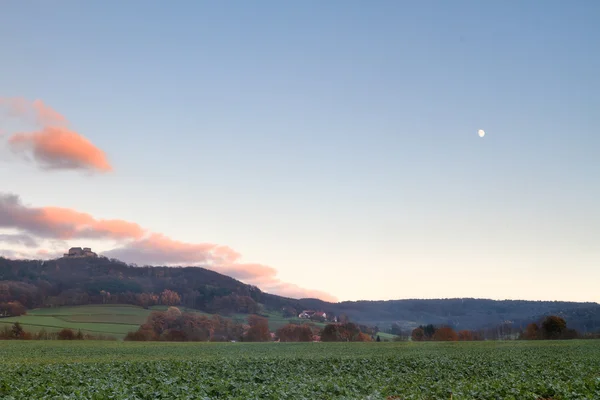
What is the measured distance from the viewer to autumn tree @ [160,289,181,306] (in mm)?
156962

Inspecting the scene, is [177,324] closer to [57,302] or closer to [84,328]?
[84,328]

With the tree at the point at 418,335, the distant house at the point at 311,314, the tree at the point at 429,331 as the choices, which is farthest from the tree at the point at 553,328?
the distant house at the point at 311,314

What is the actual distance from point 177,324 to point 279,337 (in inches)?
975

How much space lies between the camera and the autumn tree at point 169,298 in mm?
156962

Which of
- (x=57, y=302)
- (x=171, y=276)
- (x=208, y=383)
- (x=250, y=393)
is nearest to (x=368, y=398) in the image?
(x=250, y=393)

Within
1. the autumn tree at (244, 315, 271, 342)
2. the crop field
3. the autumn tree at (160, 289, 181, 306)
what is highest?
the autumn tree at (160, 289, 181, 306)

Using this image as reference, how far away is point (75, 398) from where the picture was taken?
63.0ft

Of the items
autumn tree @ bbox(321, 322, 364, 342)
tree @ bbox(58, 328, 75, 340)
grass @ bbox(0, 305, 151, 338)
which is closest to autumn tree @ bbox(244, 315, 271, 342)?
autumn tree @ bbox(321, 322, 364, 342)

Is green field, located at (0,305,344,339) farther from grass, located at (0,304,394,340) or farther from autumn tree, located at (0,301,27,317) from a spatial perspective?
autumn tree, located at (0,301,27,317)

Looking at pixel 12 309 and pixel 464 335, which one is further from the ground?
pixel 12 309

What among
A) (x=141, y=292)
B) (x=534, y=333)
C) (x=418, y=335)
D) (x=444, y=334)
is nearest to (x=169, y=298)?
(x=141, y=292)

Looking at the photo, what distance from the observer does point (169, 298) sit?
159m

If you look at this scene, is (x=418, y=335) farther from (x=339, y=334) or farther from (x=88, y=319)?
(x=88, y=319)

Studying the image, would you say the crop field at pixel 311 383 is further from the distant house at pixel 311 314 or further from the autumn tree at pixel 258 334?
the distant house at pixel 311 314
